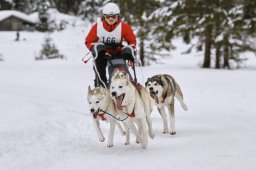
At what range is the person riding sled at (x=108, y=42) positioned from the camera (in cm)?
592

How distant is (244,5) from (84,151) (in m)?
16.4

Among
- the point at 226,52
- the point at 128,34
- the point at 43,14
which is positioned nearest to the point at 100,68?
the point at 128,34

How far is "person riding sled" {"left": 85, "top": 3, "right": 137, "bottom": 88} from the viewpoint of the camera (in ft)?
19.4

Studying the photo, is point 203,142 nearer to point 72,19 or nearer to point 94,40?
point 94,40

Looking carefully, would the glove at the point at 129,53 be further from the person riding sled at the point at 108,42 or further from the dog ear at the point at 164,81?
the dog ear at the point at 164,81

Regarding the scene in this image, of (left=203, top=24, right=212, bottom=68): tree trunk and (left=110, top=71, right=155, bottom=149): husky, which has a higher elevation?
(left=203, top=24, right=212, bottom=68): tree trunk

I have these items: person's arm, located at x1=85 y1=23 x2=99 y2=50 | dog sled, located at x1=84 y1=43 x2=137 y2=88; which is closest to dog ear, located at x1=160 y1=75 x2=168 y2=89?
dog sled, located at x1=84 y1=43 x2=137 y2=88

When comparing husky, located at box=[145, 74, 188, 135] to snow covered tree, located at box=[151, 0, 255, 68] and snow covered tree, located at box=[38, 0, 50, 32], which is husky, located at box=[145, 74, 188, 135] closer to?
snow covered tree, located at box=[151, 0, 255, 68]

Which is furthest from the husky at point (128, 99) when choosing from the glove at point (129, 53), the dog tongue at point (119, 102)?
the glove at point (129, 53)

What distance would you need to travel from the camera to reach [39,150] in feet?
15.9

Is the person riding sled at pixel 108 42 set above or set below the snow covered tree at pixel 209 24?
below

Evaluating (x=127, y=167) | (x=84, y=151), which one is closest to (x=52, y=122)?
(x=84, y=151)

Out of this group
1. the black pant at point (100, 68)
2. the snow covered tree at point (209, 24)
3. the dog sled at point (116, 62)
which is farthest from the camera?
the snow covered tree at point (209, 24)

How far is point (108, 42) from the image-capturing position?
20.0 ft
